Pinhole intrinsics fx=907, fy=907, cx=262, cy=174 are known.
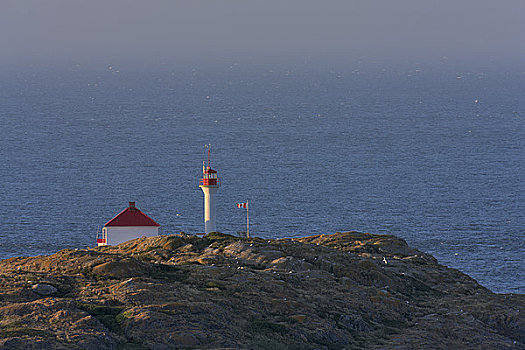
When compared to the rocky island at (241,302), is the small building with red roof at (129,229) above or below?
above

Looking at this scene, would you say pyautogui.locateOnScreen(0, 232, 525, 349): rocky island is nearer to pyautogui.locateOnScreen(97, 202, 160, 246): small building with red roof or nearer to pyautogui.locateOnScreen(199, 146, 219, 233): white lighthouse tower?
pyautogui.locateOnScreen(199, 146, 219, 233): white lighthouse tower

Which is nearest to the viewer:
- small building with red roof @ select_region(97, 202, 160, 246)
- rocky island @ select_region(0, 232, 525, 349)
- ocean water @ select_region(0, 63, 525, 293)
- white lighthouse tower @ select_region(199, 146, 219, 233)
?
rocky island @ select_region(0, 232, 525, 349)

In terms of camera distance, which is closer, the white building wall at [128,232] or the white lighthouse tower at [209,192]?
the white lighthouse tower at [209,192]

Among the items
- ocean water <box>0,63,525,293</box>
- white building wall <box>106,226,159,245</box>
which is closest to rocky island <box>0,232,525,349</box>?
white building wall <box>106,226,159,245</box>

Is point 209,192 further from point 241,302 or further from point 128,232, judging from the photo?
point 241,302

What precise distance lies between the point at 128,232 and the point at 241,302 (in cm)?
2548

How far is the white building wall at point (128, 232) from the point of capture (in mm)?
70688

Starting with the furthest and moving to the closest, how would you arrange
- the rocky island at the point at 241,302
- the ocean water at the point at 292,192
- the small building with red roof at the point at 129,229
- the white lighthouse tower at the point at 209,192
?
the ocean water at the point at 292,192
the small building with red roof at the point at 129,229
the white lighthouse tower at the point at 209,192
the rocky island at the point at 241,302

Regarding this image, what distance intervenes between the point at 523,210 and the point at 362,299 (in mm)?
89440

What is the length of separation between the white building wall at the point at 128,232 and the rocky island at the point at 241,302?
22.1ft

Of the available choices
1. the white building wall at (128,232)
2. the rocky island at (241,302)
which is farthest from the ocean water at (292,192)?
the rocky island at (241,302)

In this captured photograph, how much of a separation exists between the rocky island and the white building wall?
6744 mm

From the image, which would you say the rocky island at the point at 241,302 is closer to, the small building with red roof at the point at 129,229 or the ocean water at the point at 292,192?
the small building with red roof at the point at 129,229

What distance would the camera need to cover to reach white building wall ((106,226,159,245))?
2783 inches
